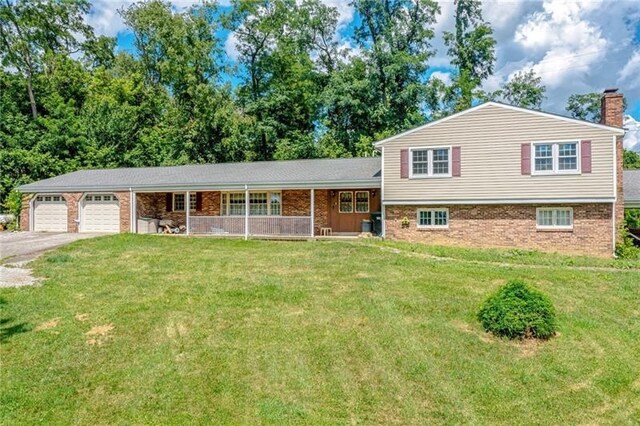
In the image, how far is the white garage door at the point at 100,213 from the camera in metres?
20.4

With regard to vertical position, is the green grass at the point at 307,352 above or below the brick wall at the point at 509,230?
below

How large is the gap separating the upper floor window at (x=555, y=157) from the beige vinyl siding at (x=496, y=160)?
22cm

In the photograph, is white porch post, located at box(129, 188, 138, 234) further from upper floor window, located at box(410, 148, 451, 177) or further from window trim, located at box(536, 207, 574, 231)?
window trim, located at box(536, 207, 574, 231)

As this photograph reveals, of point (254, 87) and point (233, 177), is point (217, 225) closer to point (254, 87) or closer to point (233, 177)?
point (233, 177)

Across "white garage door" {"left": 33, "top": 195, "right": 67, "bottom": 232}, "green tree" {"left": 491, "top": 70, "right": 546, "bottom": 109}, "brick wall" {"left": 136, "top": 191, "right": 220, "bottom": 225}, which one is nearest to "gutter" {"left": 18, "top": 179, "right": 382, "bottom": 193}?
"white garage door" {"left": 33, "top": 195, "right": 67, "bottom": 232}

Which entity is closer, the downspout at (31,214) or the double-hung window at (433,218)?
the double-hung window at (433,218)

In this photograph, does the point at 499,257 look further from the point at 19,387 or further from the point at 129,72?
the point at 129,72

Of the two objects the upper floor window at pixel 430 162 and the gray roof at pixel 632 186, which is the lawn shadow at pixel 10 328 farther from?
the gray roof at pixel 632 186

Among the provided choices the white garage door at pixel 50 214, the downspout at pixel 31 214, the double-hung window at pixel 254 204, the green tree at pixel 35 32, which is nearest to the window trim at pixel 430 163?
the double-hung window at pixel 254 204

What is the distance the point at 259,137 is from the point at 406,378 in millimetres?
28581

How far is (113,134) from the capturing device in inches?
1268

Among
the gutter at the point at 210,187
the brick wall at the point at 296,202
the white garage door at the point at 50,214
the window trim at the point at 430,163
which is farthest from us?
the white garage door at the point at 50,214

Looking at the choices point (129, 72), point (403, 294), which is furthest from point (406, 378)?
point (129, 72)

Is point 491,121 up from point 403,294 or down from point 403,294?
up
